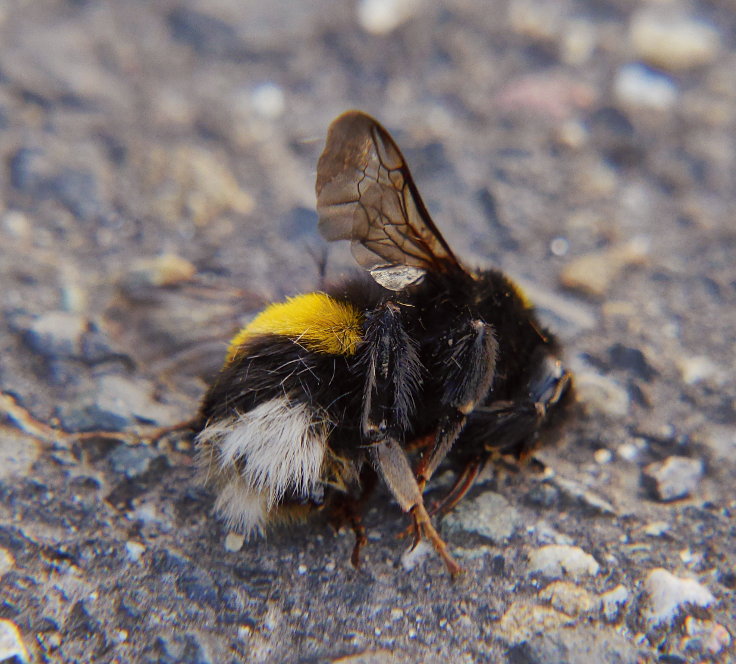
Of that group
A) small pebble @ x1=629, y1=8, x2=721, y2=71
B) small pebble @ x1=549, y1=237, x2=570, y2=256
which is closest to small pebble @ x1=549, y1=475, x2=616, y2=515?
small pebble @ x1=549, y1=237, x2=570, y2=256

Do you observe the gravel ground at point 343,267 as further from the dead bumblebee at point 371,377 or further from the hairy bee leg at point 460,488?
the dead bumblebee at point 371,377

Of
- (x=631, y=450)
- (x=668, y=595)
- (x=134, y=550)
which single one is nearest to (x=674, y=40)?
(x=631, y=450)

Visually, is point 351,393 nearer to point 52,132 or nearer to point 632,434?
point 632,434

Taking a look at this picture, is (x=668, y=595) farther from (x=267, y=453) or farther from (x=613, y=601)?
(x=267, y=453)

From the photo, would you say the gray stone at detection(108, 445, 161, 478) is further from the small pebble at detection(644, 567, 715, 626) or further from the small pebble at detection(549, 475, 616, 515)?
the small pebble at detection(644, 567, 715, 626)

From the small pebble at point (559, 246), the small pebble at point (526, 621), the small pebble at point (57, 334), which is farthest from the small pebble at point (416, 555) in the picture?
the small pebble at point (559, 246)

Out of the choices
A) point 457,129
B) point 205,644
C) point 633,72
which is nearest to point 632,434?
point 205,644

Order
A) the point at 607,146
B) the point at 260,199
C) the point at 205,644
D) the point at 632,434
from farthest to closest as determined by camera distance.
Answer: the point at 607,146, the point at 260,199, the point at 632,434, the point at 205,644

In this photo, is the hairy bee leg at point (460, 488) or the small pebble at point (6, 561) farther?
the hairy bee leg at point (460, 488)
